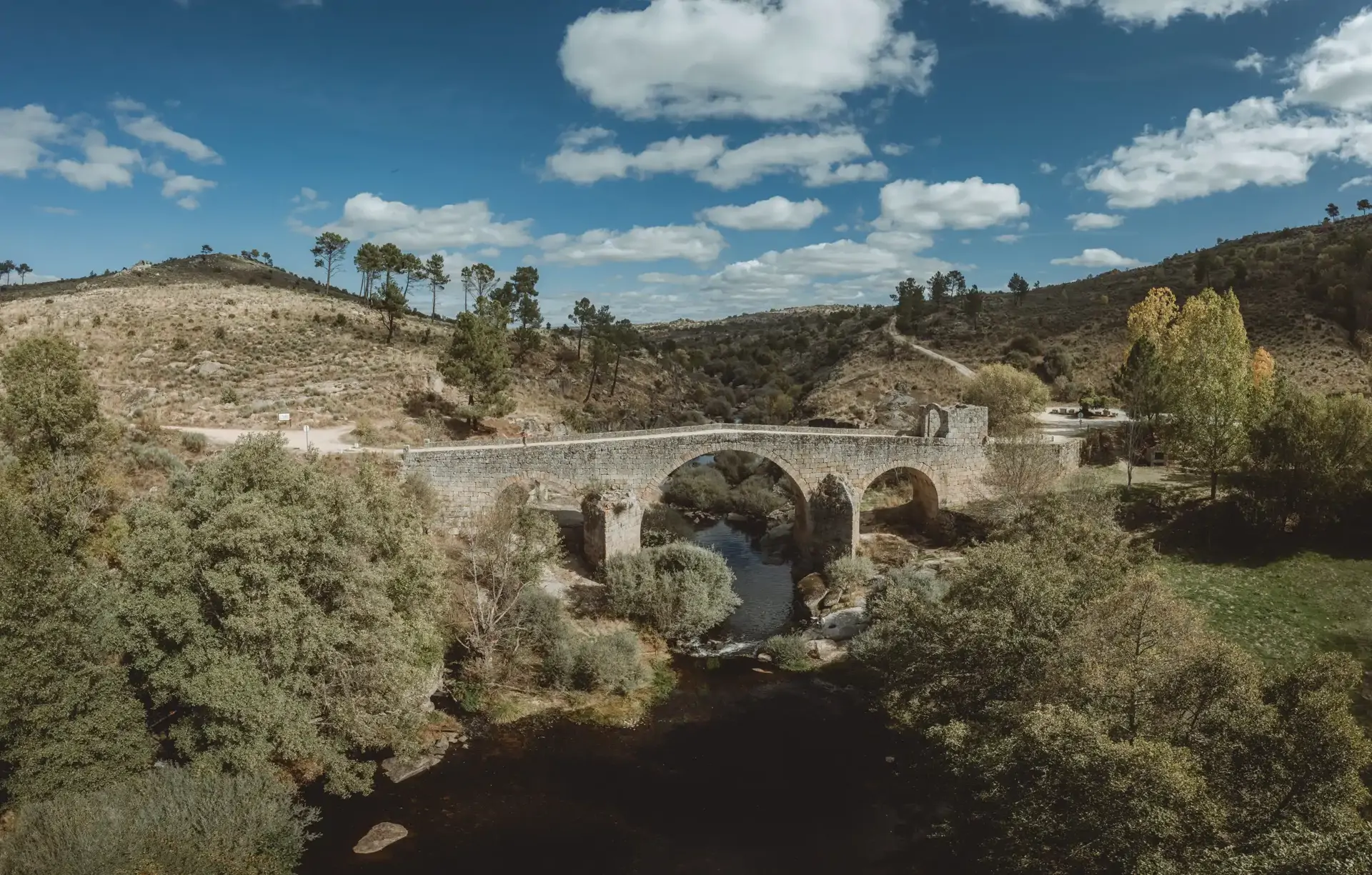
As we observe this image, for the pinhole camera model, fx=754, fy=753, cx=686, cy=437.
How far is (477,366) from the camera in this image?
3928 cm

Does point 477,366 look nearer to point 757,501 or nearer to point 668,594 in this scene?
point 757,501

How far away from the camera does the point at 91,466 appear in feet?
67.5

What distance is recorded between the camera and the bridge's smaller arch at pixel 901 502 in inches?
1259

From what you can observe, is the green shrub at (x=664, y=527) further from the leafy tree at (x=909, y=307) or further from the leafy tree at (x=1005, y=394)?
the leafy tree at (x=909, y=307)

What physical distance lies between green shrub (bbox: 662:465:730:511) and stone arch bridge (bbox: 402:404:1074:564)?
7.99 meters

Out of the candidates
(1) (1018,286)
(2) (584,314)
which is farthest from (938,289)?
(2) (584,314)

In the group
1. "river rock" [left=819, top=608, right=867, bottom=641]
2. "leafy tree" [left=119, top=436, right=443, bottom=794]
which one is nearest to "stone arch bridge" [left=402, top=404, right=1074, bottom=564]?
"river rock" [left=819, top=608, right=867, bottom=641]

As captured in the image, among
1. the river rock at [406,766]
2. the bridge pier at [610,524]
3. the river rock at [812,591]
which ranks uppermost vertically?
the bridge pier at [610,524]

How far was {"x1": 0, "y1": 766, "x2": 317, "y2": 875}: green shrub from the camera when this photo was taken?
36.9 ft

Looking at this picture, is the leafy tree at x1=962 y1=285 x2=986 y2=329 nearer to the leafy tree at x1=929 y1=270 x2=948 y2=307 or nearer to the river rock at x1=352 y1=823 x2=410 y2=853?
the leafy tree at x1=929 y1=270 x2=948 y2=307

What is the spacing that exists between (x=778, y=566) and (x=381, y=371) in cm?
2700

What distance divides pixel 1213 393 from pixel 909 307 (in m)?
50.0

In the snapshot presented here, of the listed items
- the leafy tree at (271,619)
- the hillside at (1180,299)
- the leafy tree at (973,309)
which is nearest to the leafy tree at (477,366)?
the hillside at (1180,299)

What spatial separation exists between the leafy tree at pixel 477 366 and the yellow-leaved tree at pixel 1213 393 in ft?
102
